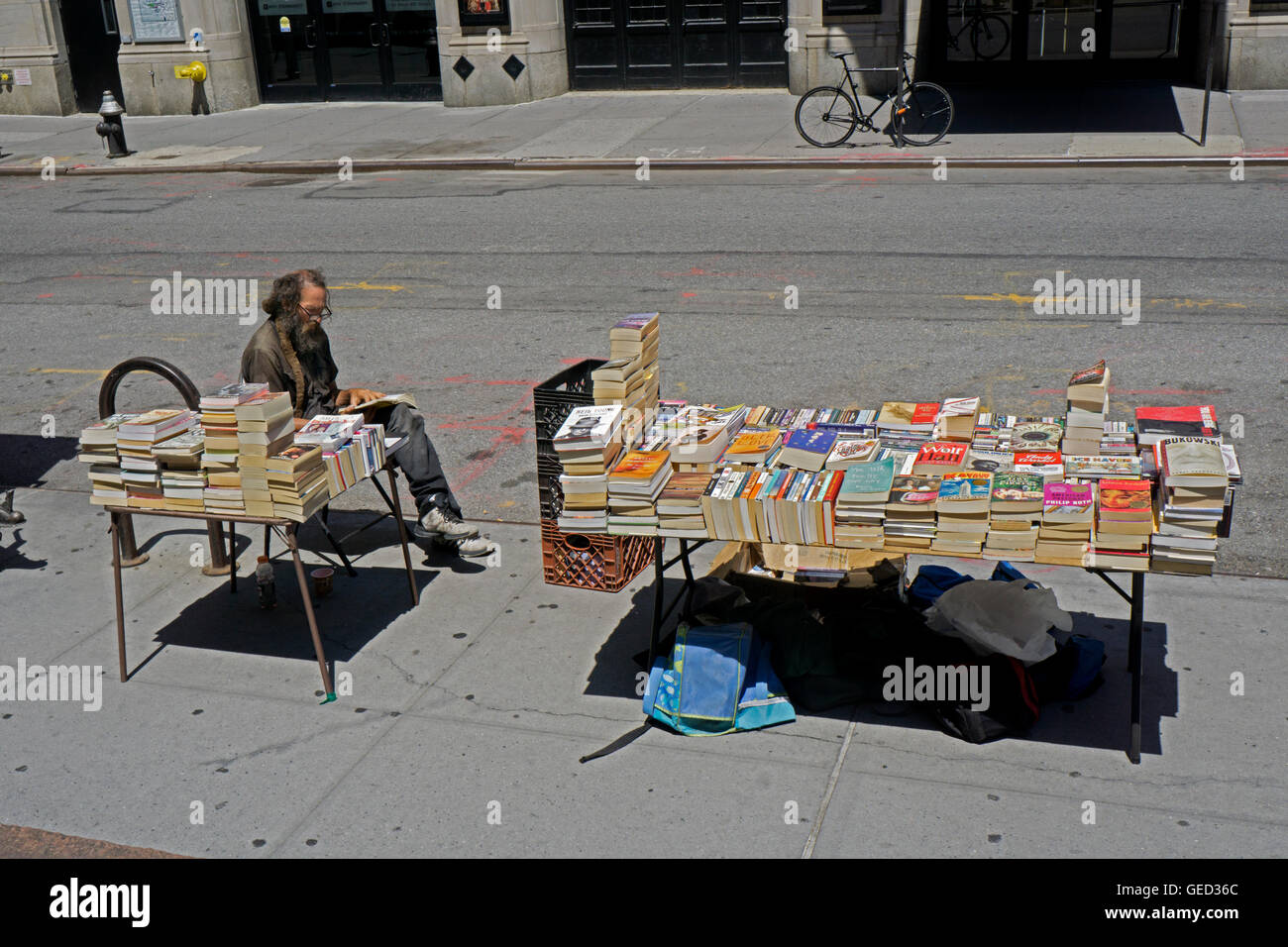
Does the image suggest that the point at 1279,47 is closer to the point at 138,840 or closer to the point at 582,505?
the point at 582,505

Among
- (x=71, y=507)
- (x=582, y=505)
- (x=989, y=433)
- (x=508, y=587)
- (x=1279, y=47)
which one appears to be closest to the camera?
(x=582, y=505)

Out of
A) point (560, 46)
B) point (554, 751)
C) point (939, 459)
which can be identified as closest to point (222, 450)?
point (554, 751)

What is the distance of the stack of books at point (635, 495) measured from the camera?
4.76 meters

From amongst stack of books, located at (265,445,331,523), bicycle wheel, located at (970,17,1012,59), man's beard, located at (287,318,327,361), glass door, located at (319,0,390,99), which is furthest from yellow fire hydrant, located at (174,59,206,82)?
stack of books, located at (265,445,331,523)

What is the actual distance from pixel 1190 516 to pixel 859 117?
14.7 metres

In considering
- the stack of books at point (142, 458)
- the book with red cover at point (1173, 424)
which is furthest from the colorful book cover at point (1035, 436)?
the stack of books at point (142, 458)

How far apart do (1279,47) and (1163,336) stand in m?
12.3

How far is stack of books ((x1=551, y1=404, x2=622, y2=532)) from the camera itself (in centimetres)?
478

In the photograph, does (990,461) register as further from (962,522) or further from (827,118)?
(827,118)

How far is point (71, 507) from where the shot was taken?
758 cm

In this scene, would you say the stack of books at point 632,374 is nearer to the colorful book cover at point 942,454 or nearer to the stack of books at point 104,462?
the colorful book cover at point 942,454

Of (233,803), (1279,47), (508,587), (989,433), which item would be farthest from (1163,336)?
(1279,47)

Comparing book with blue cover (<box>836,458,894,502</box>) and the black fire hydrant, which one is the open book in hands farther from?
the black fire hydrant
